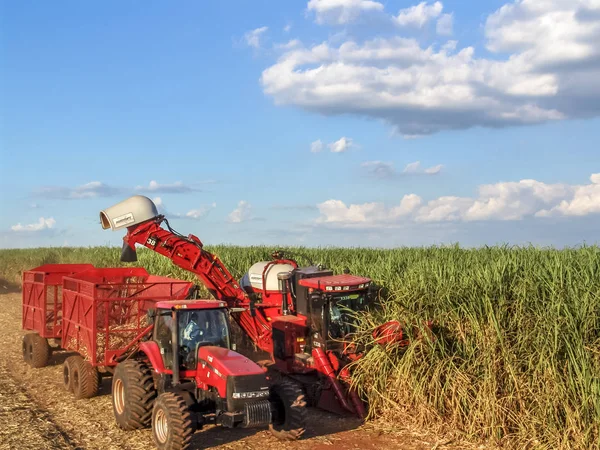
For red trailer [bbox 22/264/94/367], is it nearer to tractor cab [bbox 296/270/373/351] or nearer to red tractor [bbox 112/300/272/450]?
red tractor [bbox 112/300/272/450]

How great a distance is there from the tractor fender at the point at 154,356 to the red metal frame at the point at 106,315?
135cm

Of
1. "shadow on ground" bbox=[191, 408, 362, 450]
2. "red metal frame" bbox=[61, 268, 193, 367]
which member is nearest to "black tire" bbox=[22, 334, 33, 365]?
"red metal frame" bbox=[61, 268, 193, 367]

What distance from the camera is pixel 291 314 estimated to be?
42.1 feet

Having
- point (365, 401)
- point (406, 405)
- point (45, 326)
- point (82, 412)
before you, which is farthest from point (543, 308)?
point (45, 326)

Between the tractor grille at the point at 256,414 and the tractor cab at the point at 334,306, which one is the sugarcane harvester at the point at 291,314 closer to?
the tractor cab at the point at 334,306

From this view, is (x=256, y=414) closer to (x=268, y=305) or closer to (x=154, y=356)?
(x=154, y=356)

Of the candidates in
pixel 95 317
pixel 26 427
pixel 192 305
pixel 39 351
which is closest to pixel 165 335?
pixel 192 305

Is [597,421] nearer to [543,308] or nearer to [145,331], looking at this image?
[543,308]

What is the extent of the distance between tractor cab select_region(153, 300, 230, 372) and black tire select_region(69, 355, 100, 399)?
277 cm

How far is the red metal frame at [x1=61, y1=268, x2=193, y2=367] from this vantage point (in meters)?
10.7

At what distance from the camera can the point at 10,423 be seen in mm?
9688

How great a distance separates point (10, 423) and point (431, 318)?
22.4 ft

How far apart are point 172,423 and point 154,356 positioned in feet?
4.44

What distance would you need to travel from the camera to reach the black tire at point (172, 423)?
7844mm
